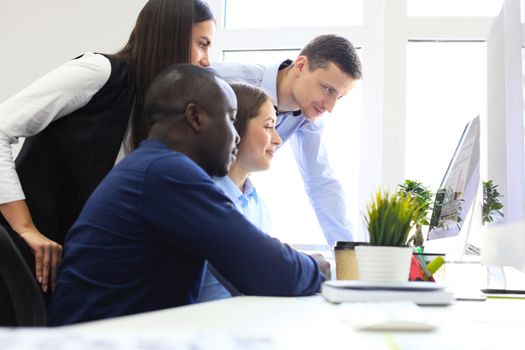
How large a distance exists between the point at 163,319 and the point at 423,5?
2.82 meters

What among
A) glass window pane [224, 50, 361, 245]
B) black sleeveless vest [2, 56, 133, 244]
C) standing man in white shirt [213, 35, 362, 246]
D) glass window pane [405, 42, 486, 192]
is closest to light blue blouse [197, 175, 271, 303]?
black sleeveless vest [2, 56, 133, 244]

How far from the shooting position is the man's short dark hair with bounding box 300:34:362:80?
2.32m

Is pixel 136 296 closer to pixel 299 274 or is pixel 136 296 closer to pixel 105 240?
pixel 105 240

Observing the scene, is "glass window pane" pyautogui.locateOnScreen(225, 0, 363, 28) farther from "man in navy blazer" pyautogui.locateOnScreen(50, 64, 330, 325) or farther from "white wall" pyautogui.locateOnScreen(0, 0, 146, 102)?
"man in navy blazer" pyautogui.locateOnScreen(50, 64, 330, 325)

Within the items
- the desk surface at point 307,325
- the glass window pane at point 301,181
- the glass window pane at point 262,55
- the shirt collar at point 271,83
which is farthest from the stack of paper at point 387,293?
the glass window pane at point 262,55

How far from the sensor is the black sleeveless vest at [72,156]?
159 cm

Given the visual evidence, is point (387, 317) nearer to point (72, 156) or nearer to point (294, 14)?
point (72, 156)

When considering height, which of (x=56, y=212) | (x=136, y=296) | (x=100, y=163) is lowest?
(x=136, y=296)

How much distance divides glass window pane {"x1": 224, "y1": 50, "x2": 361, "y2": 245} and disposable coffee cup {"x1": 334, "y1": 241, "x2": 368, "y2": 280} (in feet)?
5.61

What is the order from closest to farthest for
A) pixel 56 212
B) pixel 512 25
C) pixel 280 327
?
pixel 280 327 < pixel 56 212 < pixel 512 25

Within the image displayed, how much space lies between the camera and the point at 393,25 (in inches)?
126

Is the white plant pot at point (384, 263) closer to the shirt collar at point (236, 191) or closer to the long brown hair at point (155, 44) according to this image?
the shirt collar at point (236, 191)

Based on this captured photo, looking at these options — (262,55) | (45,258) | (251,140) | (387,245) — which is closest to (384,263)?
(387,245)

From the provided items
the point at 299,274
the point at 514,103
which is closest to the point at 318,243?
the point at 514,103
